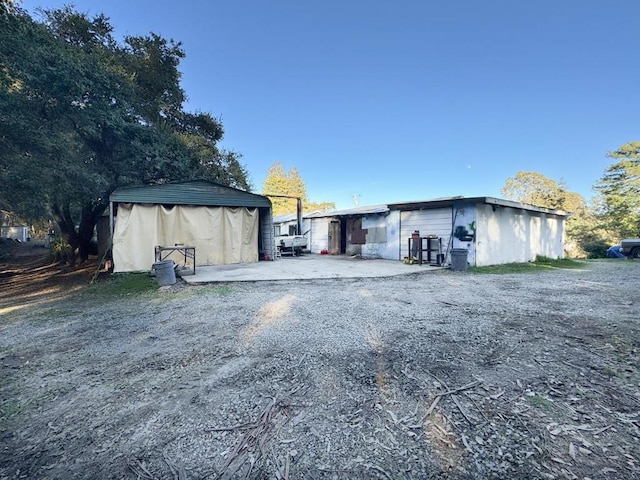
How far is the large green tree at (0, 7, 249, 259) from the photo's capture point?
7574 mm

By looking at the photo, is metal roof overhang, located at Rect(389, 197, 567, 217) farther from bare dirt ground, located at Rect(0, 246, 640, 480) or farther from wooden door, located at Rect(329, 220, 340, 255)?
bare dirt ground, located at Rect(0, 246, 640, 480)

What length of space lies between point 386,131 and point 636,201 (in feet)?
59.2

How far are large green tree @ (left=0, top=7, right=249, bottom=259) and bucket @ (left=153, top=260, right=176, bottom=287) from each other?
4.18 meters

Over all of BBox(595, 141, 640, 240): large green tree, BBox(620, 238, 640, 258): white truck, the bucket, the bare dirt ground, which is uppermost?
BBox(595, 141, 640, 240): large green tree

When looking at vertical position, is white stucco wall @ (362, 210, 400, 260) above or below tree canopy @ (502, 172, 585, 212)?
below

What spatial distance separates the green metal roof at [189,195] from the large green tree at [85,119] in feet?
3.32

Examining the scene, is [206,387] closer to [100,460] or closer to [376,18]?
[100,460]

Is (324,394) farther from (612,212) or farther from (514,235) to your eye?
(612,212)

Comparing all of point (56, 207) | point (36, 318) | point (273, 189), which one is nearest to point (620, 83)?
point (36, 318)

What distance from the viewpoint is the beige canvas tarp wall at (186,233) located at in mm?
9242

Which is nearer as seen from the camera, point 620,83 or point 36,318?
point 36,318

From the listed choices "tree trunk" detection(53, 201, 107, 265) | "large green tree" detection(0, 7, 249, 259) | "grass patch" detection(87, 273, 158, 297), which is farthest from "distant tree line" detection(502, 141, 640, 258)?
"tree trunk" detection(53, 201, 107, 265)

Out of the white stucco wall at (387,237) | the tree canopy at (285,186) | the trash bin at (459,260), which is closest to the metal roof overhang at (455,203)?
the white stucco wall at (387,237)

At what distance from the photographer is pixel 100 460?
5.44ft
